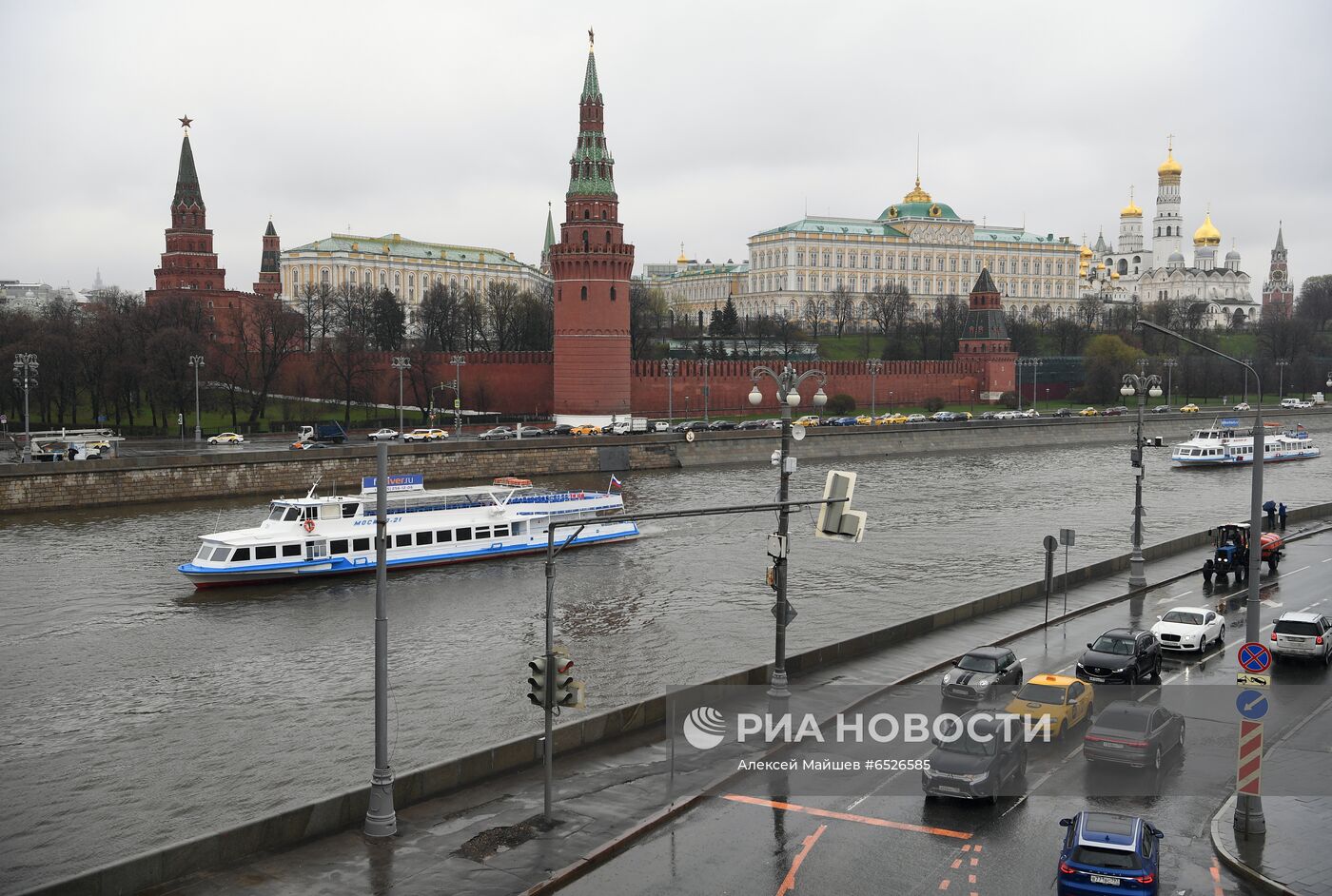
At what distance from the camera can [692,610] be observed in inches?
1135

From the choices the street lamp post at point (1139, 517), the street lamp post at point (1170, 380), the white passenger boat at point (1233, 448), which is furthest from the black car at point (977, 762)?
the street lamp post at point (1170, 380)

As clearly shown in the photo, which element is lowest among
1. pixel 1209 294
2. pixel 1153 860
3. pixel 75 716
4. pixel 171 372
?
pixel 75 716

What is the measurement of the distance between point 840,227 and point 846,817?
466 ft

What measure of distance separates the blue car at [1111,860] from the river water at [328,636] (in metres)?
8.90

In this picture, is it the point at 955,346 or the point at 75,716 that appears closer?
the point at 75,716

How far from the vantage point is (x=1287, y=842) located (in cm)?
1209

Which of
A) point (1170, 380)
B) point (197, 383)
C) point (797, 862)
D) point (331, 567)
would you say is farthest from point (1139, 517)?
point (1170, 380)

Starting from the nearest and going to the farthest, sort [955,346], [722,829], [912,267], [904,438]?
[722,829] < [904,438] < [955,346] < [912,267]

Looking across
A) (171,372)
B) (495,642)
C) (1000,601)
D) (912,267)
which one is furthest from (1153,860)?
(912,267)

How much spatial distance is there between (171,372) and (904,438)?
1610 inches

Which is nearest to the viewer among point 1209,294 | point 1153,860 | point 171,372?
point 1153,860

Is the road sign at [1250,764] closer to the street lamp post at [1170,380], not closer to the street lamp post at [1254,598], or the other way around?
the street lamp post at [1254,598]

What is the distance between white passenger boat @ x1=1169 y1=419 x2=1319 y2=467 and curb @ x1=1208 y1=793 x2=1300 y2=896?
55.4m

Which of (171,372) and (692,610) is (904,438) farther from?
(692,610)
